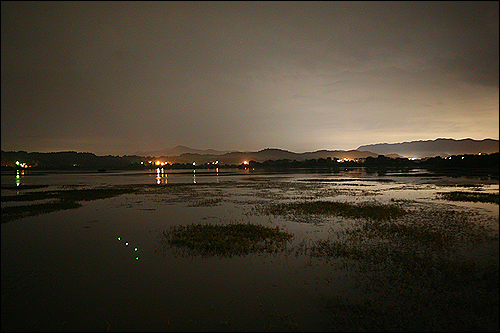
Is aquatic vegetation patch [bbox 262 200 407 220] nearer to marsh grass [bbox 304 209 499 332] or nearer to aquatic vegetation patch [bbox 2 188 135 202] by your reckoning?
marsh grass [bbox 304 209 499 332]

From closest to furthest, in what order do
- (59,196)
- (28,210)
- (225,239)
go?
(225,239), (28,210), (59,196)

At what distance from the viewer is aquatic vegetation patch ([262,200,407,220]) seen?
2281 cm

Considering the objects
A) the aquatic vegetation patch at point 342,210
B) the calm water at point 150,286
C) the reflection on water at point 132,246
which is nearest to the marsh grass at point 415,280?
the calm water at point 150,286

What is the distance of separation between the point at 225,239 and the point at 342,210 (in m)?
13.5

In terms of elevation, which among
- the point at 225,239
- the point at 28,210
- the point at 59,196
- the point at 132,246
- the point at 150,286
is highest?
the point at 59,196

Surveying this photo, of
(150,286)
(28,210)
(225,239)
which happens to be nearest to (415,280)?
(225,239)

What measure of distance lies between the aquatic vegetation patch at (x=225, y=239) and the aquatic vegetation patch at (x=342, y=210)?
697cm

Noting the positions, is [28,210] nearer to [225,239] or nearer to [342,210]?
[225,239]

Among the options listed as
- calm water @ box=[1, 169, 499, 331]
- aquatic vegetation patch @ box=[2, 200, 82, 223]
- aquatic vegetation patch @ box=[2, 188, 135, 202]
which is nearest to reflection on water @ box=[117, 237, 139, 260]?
calm water @ box=[1, 169, 499, 331]

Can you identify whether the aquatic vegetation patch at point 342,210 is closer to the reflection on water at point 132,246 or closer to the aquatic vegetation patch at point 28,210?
the reflection on water at point 132,246

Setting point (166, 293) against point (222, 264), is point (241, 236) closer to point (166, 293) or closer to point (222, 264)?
point (222, 264)

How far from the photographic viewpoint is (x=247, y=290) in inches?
404

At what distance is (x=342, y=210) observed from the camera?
25.2 metres

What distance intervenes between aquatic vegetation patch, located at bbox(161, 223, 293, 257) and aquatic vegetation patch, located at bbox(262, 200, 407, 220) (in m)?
6.97
